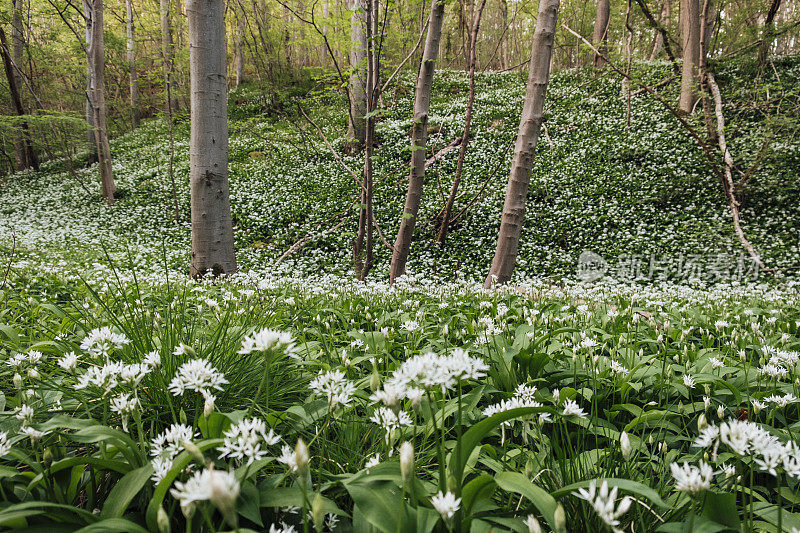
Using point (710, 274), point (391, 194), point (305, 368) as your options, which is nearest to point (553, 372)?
point (305, 368)

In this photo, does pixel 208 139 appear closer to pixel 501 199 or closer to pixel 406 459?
pixel 406 459

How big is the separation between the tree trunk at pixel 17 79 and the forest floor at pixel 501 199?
8.76 ft

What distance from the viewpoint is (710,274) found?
24.5 feet

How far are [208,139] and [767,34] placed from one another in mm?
13817

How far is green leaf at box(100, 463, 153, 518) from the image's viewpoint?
0.85 metres

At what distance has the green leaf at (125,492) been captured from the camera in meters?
0.85

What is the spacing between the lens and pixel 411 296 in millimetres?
3805

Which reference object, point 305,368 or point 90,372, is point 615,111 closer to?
point 305,368

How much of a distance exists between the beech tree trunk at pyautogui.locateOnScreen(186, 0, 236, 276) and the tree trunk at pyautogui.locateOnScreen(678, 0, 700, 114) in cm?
1100

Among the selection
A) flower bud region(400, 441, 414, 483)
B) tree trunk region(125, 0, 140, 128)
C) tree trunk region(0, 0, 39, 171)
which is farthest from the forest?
tree trunk region(125, 0, 140, 128)

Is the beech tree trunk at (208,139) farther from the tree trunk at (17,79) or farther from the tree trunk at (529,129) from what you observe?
the tree trunk at (17,79)

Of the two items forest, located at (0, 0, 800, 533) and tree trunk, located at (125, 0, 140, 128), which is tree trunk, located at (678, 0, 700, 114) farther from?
tree trunk, located at (125, 0, 140, 128)

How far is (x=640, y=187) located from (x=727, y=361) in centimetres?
892

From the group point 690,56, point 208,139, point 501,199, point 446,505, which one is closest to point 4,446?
point 446,505
